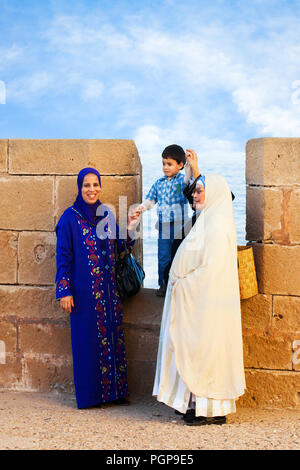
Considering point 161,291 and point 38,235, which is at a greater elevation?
point 38,235

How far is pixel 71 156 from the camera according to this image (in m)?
5.18

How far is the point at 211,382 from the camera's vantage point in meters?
4.16

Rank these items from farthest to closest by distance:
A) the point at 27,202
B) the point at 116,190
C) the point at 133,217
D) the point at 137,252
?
the point at 137,252 → the point at 27,202 → the point at 116,190 → the point at 133,217

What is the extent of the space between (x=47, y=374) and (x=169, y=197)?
→ 2113 millimetres

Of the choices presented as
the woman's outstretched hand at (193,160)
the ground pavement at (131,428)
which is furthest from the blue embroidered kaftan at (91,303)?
the woman's outstretched hand at (193,160)

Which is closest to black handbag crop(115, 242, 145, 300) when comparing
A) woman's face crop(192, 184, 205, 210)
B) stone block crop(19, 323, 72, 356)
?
stone block crop(19, 323, 72, 356)

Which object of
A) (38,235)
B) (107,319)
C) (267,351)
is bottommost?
(267,351)

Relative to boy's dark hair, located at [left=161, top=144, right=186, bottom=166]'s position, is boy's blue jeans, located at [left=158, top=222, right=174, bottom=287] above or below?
below

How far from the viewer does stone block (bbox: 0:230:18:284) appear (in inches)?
212

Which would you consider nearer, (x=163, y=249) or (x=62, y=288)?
(x=62, y=288)

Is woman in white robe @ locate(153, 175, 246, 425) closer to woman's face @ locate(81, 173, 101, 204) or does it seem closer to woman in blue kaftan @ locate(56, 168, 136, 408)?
woman in blue kaftan @ locate(56, 168, 136, 408)

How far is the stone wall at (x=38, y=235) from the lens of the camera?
5152mm

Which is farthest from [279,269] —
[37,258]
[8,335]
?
[8,335]

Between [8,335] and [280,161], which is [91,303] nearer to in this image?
[8,335]
